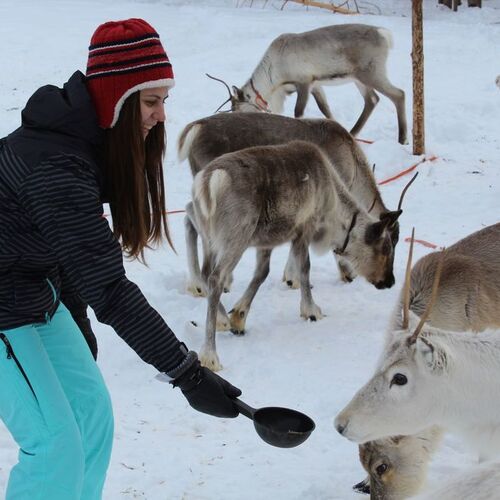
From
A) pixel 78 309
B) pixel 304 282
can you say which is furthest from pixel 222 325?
pixel 78 309

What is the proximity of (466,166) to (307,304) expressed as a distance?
14.4ft

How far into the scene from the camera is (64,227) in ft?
8.18

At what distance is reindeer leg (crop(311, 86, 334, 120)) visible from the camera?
A: 11516mm

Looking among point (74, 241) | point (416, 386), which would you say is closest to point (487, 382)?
point (416, 386)

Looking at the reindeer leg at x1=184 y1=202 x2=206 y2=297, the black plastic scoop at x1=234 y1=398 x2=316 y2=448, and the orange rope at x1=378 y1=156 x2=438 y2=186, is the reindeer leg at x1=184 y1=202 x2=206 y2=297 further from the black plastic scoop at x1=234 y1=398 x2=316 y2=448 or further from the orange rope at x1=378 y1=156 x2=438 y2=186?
the black plastic scoop at x1=234 y1=398 x2=316 y2=448

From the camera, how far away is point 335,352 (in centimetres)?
571

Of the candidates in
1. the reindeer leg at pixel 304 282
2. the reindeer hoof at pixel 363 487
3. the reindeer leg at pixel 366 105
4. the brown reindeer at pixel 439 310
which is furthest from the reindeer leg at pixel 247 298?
the reindeer leg at pixel 366 105

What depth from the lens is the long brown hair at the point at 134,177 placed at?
2783 mm

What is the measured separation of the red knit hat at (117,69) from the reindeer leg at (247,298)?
11.1 ft

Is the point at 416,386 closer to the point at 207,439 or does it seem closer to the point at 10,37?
the point at 207,439

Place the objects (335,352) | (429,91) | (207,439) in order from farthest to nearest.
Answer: (429,91), (335,352), (207,439)

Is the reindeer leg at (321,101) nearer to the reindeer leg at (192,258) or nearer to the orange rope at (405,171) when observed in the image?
the orange rope at (405,171)

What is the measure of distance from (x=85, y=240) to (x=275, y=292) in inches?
174

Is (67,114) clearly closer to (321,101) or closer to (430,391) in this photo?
(430,391)
